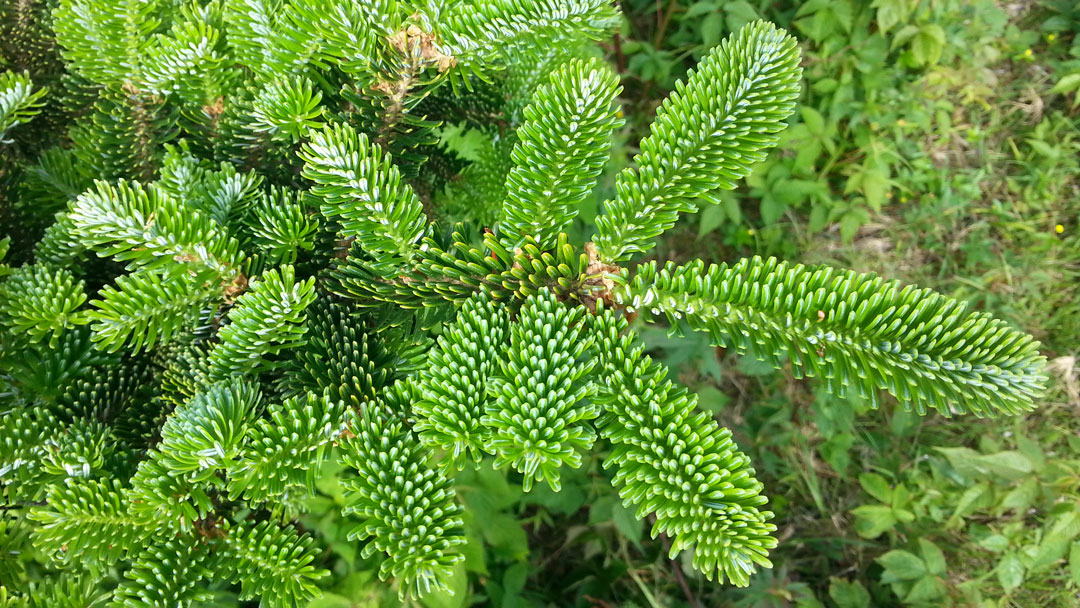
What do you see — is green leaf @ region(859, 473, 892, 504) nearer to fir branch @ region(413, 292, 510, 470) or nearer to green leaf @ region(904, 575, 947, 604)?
green leaf @ region(904, 575, 947, 604)

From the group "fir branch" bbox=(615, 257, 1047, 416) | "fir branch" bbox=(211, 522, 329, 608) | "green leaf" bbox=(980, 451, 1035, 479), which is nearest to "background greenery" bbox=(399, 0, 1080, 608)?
"green leaf" bbox=(980, 451, 1035, 479)

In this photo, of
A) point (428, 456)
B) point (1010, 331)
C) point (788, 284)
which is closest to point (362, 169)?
point (428, 456)

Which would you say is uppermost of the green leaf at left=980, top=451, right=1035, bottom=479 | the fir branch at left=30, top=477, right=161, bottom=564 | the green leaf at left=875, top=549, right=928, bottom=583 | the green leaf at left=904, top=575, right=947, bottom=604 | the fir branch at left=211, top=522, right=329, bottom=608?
the fir branch at left=30, top=477, right=161, bottom=564

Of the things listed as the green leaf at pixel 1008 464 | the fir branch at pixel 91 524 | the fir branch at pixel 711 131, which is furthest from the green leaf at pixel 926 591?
the fir branch at pixel 91 524

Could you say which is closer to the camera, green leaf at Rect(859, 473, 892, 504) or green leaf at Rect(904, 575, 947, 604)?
green leaf at Rect(904, 575, 947, 604)

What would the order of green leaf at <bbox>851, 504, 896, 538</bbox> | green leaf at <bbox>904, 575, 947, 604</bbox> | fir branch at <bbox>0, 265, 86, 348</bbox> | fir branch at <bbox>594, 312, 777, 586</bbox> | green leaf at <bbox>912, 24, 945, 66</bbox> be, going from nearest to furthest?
A: fir branch at <bbox>594, 312, 777, 586</bbox>
fir branch at <bbox>0, 265, 86, 348</bbox>
green leaf at <bbox>904, 575, 947, 604</bbox>
green leaf at <bbox>851, 504, 896, 538</bbox>
green leaf at <bbox>912, 24, 945, 66</bbox>

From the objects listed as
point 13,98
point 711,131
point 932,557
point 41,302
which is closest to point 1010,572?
point 932,557

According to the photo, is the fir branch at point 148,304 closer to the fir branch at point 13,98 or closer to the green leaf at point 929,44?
the fir branch at point 13,98

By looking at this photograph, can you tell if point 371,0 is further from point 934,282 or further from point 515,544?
point 934,282
